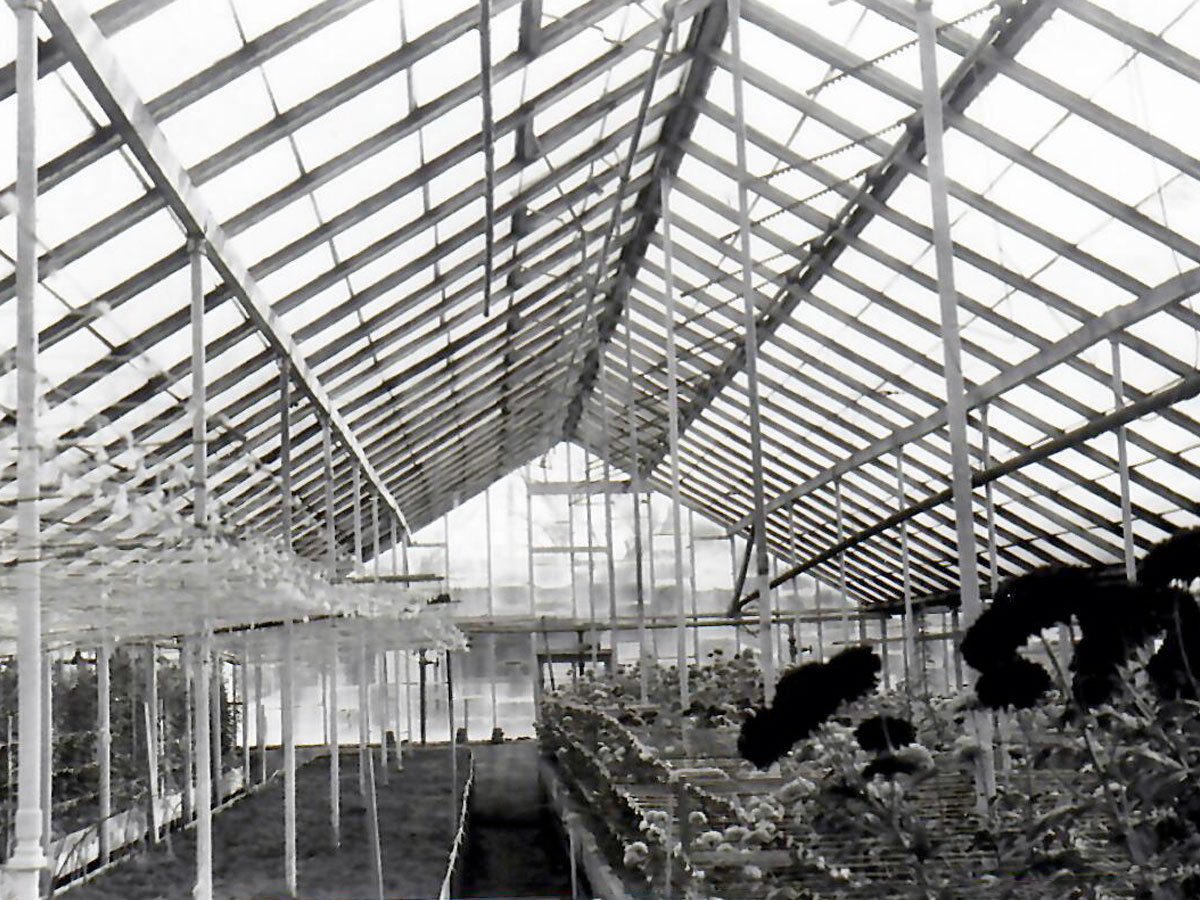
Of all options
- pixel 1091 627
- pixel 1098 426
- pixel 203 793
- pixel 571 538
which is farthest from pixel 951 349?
pixel 571 538

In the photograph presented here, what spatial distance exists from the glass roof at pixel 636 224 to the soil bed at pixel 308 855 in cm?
274

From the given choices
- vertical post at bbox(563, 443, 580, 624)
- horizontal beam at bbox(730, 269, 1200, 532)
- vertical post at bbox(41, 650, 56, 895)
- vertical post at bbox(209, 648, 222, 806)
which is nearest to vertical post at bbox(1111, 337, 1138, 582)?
horizontal beam at bbox(730, 269, 1200, 532)

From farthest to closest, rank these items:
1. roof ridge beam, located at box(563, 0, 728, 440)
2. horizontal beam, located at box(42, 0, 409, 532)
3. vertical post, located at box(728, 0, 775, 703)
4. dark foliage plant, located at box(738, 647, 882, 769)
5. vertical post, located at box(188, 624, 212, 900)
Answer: roof ridge beam, located at box(563, 0, 728, 440)
vertical post, located at box(728, 0, 775, 703)
vertical post, located at box(188, 624, 212, 900)
horizontal beam, located at box(42, 0, 409, 532)
dark foliage plant, located at box(738, 647, 882, 769)

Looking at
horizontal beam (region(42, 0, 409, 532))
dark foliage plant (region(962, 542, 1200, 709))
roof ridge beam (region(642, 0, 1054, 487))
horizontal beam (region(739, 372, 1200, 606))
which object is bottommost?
dark foliage plant (region(962, 542, 1200, 709))

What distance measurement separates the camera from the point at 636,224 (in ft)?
48.5

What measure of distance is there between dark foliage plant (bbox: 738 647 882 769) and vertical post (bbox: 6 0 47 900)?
241 cm

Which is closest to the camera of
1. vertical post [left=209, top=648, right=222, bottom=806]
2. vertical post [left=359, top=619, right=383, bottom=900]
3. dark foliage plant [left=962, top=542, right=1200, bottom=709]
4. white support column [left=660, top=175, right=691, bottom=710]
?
dark foliage plant [left=962, top=542, right=1200, bottom=709]

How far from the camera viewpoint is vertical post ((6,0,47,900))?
393 centimetres

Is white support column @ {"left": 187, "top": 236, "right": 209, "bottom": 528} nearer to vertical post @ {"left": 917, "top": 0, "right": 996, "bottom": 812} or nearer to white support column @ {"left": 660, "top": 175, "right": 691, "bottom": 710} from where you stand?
vertical post @ {"left": 917, "top": 0, "right": 996, "bottom": 812}

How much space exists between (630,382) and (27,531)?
1147 cm

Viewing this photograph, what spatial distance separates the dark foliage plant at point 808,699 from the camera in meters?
2.01

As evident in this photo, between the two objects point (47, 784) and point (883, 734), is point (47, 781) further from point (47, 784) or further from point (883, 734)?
point (883, 734)

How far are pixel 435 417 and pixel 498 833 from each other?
5327 millimetres

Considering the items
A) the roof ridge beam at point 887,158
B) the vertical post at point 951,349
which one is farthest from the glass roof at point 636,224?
the vertical post at point 951,349
